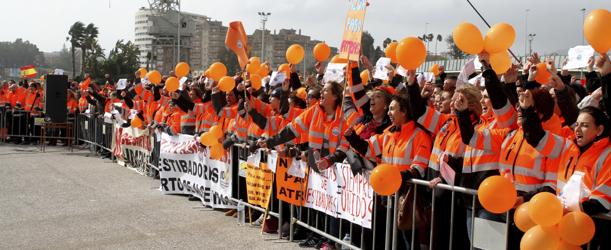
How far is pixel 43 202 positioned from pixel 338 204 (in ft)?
18.4

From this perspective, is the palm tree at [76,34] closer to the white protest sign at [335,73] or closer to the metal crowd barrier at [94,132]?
the metal crowd barrier at [94,132]

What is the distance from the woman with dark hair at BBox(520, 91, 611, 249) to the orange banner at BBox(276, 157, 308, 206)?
137 inches

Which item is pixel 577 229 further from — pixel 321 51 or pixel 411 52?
pixel 321 51

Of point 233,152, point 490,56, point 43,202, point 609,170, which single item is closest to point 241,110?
point 233,152

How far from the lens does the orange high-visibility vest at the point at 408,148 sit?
20.2ft

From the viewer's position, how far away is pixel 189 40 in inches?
4126

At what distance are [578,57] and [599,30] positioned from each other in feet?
6.66

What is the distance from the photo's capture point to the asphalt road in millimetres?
7996

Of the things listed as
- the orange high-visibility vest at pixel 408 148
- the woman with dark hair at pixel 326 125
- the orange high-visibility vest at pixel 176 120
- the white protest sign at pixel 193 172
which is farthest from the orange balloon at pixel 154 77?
the orange high-visibility vest at pixel 408 148

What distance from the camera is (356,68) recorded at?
739 cm

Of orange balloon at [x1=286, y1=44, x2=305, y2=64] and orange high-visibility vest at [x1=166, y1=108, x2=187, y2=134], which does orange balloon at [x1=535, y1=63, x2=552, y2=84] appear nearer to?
orange balloon at [x1=286, y1=44, x2=305, y2=64]

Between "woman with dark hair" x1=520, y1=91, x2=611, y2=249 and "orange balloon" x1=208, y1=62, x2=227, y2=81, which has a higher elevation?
"orange balloon" x1=208, y1=62, x2=227, y2=81

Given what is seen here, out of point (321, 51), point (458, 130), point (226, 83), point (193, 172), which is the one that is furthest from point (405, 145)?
point (193, 172)

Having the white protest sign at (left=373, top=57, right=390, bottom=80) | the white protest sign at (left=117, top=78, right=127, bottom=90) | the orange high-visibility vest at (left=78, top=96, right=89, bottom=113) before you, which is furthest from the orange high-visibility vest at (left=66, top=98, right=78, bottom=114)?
the white protest sign at (left=373, top=57, right=390, bottom=80)
